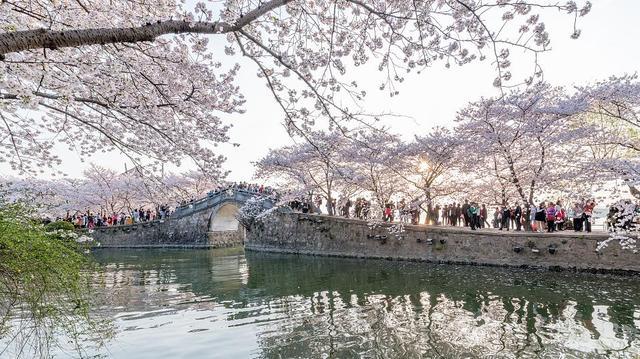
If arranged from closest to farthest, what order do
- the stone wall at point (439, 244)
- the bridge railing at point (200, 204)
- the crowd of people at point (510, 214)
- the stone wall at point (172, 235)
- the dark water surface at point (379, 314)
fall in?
the dark water surface at point (379, 314)
the stone wall at point (439, 244)
the crowd of people at point (510, 214)
the bridge railing at point (200, 204)
the stone wall at point (172, 235)

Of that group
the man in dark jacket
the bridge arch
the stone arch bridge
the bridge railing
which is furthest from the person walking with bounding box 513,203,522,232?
the bridge railing

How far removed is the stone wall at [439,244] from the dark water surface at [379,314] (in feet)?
3.61

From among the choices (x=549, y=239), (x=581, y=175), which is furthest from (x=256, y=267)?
(x=581, y=175)

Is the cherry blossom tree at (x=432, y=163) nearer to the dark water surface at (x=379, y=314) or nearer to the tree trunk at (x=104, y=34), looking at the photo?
the dark water surface at (x=379, y=314)

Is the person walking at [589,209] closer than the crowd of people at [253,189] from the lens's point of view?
Yes

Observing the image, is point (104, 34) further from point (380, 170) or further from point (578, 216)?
point (380, 170)

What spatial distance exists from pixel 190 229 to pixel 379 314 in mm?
30090

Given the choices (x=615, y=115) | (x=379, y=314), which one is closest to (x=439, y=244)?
(x=615, y=115)

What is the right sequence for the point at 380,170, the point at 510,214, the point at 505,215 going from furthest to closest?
the point at 380,170 < the point at 510,214 < the point at 505,215

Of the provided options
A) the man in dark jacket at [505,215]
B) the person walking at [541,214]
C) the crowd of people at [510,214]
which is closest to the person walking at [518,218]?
the crowd of people at [510,214]

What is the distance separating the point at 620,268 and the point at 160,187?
17.5 m

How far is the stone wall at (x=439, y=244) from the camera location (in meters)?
17.5

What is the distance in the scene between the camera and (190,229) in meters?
38.5

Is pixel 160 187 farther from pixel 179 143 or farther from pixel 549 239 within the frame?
pixel 549 239
